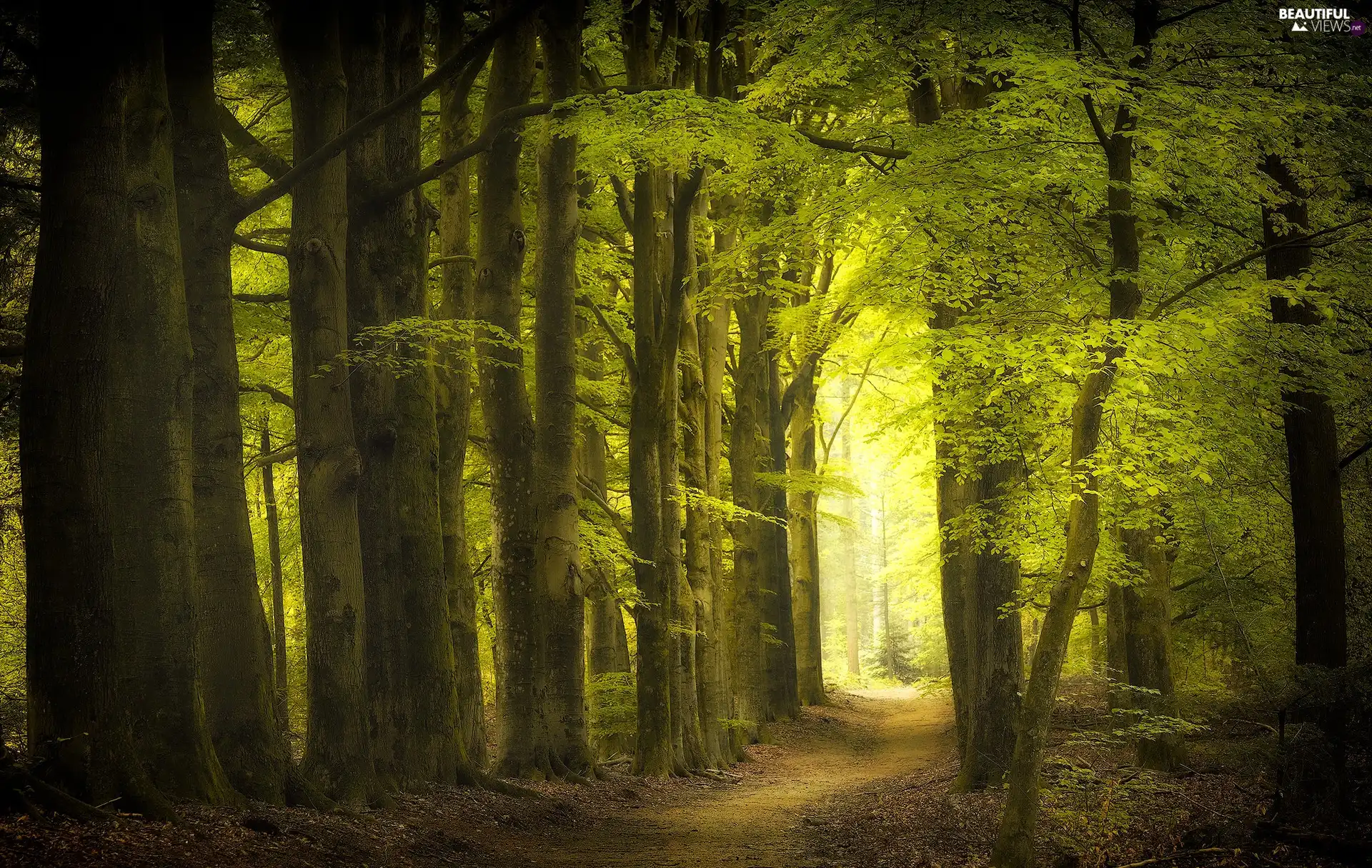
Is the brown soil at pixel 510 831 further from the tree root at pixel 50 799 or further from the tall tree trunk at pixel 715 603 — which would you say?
the tall tree trunk at pixel 715 603

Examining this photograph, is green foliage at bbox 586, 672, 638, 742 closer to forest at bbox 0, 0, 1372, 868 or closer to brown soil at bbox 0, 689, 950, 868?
forest at bbox 0, 0, 1372, 868

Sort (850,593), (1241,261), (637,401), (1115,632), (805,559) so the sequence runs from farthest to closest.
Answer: (850,593), (805,559), (1115,632), (637,401), (1241,261)

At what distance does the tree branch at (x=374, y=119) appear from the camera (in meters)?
9.10

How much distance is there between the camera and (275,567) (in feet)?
63.5

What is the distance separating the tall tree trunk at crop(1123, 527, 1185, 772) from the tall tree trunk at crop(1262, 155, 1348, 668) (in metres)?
2.40

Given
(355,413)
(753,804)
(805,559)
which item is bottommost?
(753,804)

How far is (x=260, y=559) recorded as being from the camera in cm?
2103

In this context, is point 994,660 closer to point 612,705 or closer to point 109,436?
point 612,705

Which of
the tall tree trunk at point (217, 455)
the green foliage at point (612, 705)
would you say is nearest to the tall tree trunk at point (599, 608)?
the green foliage at point (612, 705)

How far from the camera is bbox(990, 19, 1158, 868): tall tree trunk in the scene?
8594mm

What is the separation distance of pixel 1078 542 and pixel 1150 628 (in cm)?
651

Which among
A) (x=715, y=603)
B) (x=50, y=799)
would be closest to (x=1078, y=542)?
(x=50, y=799)

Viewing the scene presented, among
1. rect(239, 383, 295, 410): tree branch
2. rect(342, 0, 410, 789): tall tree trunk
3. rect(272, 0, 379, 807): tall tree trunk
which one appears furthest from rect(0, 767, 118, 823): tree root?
rect(239, 383, 295, 410): tree branch

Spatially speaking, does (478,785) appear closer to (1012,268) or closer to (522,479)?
(522,479)
